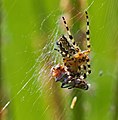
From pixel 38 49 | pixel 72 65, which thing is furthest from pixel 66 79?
pixel 38 49

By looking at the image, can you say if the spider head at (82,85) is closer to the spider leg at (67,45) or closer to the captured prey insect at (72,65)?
the captured prey insect at (72,65)

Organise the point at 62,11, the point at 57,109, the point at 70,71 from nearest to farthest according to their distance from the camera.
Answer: the point at 62,11, the point at 57,109, the point at 70,71

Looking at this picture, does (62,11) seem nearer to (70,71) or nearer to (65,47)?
(65,47)

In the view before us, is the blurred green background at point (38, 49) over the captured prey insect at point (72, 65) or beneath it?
beneath

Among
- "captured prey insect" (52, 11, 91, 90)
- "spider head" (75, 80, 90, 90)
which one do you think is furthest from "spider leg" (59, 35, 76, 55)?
"spider head" (75, 80, 90, 90)

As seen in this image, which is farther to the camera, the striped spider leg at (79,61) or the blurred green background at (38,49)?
the striped spider leg at (79,61)

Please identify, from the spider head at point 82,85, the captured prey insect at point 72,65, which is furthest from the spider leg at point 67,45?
the spider head at point 82,85

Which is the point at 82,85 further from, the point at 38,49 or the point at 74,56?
the point at 38,49

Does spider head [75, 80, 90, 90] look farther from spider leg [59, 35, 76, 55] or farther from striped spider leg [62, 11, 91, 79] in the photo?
spider leg [59, 35, 76, 55]

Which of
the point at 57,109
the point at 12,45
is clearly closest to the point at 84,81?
the point at 57,109
